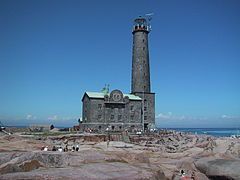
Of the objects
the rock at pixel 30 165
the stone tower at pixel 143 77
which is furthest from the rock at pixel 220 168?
the stone tower at pixel 143 77

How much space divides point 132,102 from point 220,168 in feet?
176

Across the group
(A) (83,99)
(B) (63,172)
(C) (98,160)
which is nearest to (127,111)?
(A) (83,99)

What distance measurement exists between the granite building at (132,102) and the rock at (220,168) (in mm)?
48118

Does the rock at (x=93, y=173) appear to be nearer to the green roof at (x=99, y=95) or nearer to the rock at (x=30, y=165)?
the rock at (x=30, y=165)

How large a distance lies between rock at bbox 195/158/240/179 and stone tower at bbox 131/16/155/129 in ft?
175

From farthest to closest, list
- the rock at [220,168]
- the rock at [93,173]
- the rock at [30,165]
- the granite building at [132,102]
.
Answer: the granite building at [132,102] → the rock at [220,168] → the rock at [30,165] → the rock at [93,173]

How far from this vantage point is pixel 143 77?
253 ft

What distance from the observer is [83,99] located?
7469 centimetres

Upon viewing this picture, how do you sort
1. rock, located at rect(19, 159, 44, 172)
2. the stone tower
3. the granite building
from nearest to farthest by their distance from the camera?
rock, located at rect(19, 159, 44, 172), the granite building, the stone tower

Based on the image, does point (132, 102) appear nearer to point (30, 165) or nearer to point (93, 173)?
point (30, 165)

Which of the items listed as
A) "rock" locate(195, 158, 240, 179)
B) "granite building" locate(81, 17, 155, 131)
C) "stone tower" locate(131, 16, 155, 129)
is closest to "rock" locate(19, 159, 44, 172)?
"rock" locate(195, 158, 240, 179)

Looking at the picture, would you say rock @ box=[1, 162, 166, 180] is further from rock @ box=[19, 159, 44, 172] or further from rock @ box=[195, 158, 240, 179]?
rock @ box=[195, 158, 240, 179]

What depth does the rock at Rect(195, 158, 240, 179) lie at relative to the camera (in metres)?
19.7

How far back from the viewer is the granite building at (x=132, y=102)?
232ft
